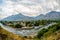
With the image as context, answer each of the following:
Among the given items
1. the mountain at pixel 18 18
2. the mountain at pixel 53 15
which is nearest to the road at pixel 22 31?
the mountain at pixel 18 18

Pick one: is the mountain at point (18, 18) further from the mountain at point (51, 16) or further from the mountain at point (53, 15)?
the mountain at point (53, 15)

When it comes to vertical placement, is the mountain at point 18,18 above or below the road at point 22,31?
above

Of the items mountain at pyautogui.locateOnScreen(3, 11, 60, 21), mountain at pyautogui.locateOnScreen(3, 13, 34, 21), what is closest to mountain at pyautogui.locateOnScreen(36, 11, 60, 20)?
mountain at pyautogui.locateOnScreen(3, 11, 60, 21)

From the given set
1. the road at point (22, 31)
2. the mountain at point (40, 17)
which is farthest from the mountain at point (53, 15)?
the road at point (22, 31)

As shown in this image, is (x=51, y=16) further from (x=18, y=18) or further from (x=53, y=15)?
(x=18, y=18)

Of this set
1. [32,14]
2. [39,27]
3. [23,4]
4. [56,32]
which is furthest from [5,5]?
[56,32]

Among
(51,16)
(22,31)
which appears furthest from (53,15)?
(22,31)

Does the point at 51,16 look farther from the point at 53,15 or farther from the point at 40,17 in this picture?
the point at 40,17

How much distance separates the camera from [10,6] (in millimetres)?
4652

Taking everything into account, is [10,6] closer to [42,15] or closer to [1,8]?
[1,8]

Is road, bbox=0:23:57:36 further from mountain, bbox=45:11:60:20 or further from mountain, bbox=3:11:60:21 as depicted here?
mountain, bbox=45:11:60:20

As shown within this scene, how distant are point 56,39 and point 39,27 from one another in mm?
546

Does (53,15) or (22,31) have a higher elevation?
(53,15)

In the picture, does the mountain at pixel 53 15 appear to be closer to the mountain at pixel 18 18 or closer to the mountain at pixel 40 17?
the mountain at pixel 40 17
